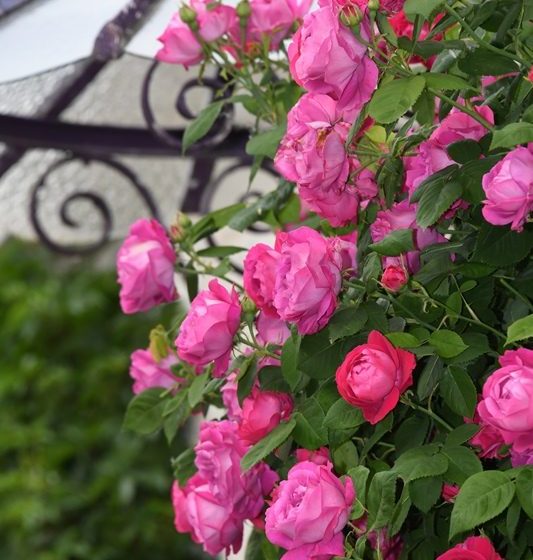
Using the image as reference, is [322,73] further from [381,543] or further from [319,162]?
[381,543]

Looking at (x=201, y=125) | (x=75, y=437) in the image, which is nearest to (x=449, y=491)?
(x=201, y=125)

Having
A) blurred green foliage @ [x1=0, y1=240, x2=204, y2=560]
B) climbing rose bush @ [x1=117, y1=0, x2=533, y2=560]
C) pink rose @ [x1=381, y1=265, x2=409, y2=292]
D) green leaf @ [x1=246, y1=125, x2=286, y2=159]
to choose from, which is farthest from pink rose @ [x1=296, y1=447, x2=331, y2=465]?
blurred green foliage @ [x1=0, y1=240, x2=204, y2=560]

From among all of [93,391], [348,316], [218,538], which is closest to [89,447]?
[93,391]

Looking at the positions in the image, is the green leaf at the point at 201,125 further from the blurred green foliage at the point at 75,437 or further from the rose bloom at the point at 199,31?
the blurred green foliage at the point at 75,437

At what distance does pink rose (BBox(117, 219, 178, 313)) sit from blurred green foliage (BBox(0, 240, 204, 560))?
4.14ft

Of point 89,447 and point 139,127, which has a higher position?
point 139,127

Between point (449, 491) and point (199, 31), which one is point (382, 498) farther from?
point (199, 31)

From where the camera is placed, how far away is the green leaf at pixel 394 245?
0.62 m

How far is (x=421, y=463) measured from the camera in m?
0.58

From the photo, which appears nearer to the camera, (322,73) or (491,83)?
(322,73)

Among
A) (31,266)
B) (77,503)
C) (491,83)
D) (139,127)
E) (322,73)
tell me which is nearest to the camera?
(322,73)

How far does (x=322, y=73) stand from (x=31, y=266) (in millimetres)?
1838

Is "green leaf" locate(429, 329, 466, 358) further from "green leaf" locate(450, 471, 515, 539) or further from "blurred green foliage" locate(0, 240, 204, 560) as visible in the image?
"blurred green foliage" locate(0, 240, 204, 560)

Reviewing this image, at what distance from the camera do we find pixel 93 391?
213 cm
